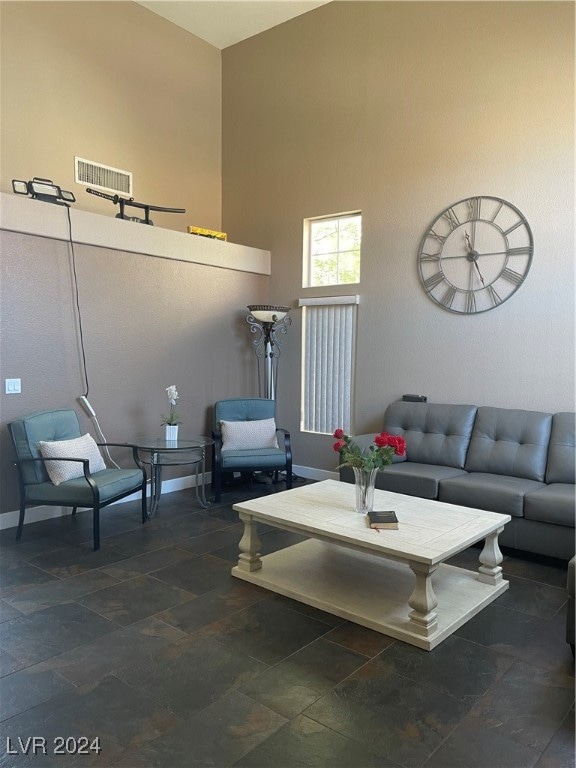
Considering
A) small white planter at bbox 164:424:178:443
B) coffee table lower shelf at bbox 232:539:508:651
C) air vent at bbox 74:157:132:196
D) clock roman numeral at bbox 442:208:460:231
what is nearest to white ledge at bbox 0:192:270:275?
air vent at bbox 74:157:132:196

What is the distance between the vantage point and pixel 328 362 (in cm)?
554

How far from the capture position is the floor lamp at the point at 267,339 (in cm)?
530

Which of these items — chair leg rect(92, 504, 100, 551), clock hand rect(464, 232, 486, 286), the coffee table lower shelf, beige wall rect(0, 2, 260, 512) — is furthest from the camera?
clock hand rect(464, 232, 486, 286)

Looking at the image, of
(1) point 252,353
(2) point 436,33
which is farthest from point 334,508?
(2) point 436,33

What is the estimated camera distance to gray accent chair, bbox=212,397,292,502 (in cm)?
480

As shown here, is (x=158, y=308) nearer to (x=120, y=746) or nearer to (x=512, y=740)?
(x=120, y=746)

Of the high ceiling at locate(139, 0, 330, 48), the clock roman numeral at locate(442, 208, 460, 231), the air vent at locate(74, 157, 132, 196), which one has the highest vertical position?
the high ceiling at locate(139, 0, 330, 48)

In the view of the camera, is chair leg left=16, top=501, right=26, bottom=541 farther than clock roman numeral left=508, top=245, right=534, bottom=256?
No

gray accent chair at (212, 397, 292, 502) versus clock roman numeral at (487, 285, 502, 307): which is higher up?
clock roman numeral at (487, 285, 502, 307)

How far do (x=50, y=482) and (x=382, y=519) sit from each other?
2.37m

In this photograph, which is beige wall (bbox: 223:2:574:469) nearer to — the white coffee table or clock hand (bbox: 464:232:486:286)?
clock hand (bbox: 464:232:486:286)

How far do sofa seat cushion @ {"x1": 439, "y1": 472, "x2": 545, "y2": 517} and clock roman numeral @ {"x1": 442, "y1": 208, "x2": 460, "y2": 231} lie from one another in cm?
210

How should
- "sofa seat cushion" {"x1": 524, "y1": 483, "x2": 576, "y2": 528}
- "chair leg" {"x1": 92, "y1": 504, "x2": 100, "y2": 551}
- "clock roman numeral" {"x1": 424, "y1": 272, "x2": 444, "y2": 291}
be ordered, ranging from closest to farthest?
"sofa seat cushion" {"x1": 524, "y1": 483, "x2": 576, "y2": 528} < "chair leg" {"x1": 92, "y1": 504, "x2": 100, "y2": 551} < "clock roman numeral" {"x1": 424, "y1": 272, "x2": 444, "y2": 291}

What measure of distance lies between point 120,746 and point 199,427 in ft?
12.1
